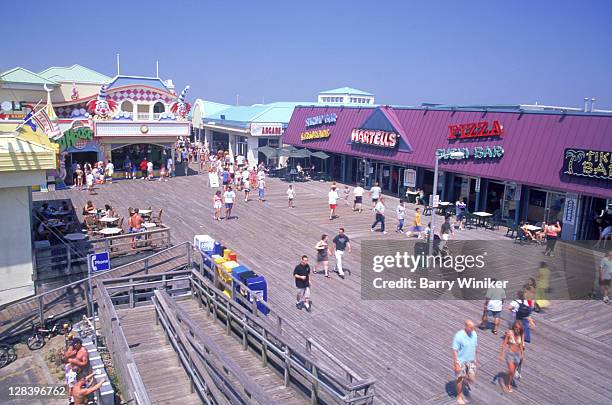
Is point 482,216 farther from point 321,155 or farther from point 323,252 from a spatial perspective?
point 321,155

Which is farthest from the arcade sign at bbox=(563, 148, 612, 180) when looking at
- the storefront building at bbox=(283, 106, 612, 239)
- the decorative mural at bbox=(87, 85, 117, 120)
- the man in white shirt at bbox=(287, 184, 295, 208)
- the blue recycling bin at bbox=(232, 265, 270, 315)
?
the decorative mural at bbox=(87, 85, 117, 120)

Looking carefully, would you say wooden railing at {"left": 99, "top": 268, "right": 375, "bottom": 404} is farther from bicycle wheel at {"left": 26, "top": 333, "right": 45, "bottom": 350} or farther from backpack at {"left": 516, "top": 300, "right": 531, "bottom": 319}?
backpack at {"left": 516, "top": 300, "right": 531, "bottom": 319}

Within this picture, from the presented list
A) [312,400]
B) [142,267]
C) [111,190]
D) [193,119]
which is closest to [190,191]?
[111,190]

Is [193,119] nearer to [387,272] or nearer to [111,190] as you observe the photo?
[111,190]

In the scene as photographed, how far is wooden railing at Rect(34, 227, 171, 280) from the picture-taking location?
15383 millimetres

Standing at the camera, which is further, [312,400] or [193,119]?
[193,119]

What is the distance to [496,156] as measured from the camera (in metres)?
22.7

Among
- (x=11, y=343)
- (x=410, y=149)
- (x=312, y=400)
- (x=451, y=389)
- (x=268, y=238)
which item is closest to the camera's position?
(x=312, y=400)

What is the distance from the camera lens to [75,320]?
13852mm

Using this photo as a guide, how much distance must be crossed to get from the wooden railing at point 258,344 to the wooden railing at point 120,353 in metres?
0.87

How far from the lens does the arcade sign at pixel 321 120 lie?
3422 cm

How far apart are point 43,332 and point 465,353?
9995 mm

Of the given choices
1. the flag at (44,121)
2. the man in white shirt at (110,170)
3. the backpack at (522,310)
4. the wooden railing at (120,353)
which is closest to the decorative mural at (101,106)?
the man in white shirt at (110,170)

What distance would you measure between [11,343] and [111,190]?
19.2 m
